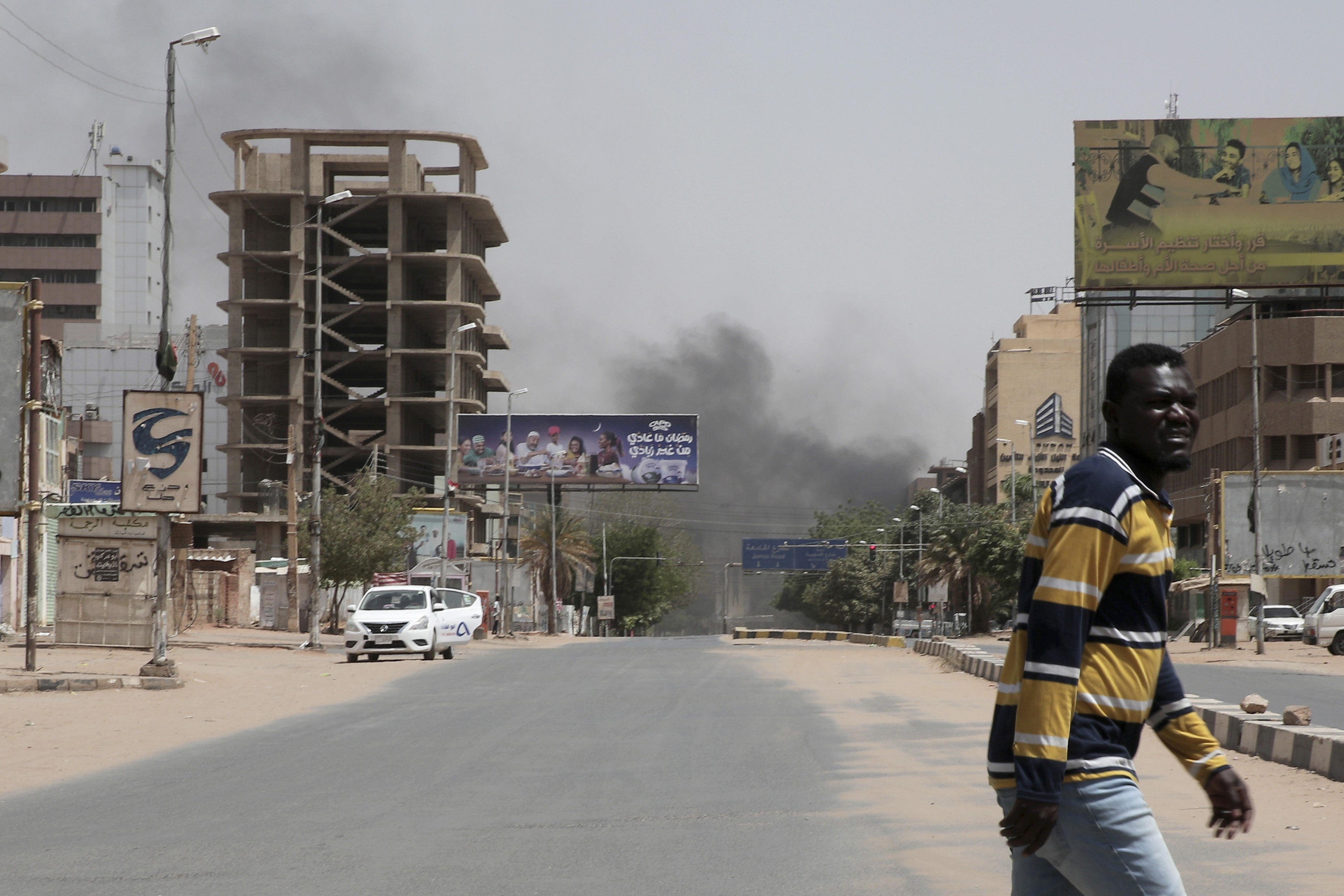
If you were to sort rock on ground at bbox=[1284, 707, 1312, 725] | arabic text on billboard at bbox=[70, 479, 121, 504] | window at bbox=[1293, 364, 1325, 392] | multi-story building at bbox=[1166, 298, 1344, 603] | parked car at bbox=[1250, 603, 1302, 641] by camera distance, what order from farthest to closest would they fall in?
window at bbox=[1293, 364, 1325, 392] < multi-story building at bbox=[1166, 298, 1344, 603] < arabic text on billboard at bbox=[70, 479, 121, 504] < parked car at bbox=[1250, 603, 1302, 641] < rock on ground at bbox=[1284, 707, 1312, 725]

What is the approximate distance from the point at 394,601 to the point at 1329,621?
24.4 meters

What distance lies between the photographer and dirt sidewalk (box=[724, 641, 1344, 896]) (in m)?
7.61

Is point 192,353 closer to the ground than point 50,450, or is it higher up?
higher up

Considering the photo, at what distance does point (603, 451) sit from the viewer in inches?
3063

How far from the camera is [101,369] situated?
117 m

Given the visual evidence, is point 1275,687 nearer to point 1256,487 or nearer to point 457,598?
point 1256,487

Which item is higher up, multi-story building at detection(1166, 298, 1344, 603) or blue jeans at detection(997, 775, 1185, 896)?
multi-story building at detection(1166, 298, 1344, 603)

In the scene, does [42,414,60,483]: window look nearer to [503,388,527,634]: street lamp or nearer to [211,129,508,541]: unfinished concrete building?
[503,388,527,634]: street lamp

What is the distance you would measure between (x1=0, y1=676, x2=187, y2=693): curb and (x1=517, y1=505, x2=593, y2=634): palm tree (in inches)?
2431

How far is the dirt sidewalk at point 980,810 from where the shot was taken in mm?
7605

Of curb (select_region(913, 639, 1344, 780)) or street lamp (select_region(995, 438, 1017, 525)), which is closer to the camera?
curb (select_region(913, 639, 1344, 780))

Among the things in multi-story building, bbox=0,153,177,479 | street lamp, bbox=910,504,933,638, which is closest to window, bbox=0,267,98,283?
multi-story building, bbox=0,153,177,479

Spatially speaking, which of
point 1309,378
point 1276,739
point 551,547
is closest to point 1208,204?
point 1309,378

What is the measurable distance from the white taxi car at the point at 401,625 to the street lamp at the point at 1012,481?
134ft
